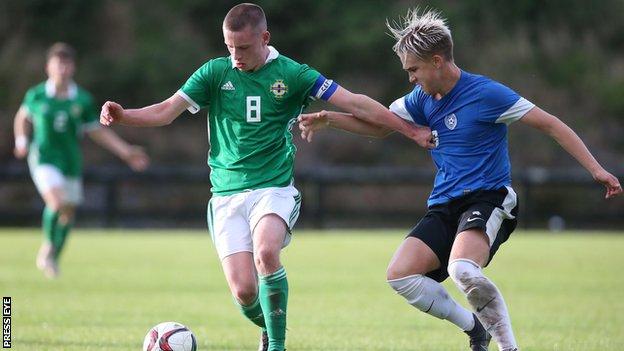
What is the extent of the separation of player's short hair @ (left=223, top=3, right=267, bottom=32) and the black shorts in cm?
140

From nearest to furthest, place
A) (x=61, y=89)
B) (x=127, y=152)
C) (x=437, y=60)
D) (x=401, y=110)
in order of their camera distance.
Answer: (x=437, y=60) → (x=401, y=110) → (x=127, y=152) → (x=61, y=89)

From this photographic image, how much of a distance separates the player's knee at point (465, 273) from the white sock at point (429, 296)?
1.02 feet

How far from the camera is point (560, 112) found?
31594 mm

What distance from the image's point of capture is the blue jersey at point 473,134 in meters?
6.15

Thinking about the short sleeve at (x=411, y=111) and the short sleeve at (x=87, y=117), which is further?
the short sleeve at (x=87, y=117)

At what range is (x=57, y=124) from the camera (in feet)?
44.0

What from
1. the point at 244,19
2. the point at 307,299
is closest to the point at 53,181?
the point at 307,299

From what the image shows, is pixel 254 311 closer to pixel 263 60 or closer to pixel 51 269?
pixel 263 60

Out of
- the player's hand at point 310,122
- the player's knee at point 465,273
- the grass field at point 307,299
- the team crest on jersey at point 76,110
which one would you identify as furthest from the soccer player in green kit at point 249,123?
the team crest on jersey at point 76,110

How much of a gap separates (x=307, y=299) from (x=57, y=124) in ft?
15.1

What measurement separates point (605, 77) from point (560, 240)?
12530 mm

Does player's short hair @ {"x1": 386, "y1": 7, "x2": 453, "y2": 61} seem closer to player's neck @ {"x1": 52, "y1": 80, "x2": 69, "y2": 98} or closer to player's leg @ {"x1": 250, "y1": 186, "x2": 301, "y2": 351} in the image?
player's leg @ {"x1": 250, "y1": 186, "x2": 301, "y2": 351}

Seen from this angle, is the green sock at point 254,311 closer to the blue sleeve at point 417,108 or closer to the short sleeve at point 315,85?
the short sleeve at point 315,85

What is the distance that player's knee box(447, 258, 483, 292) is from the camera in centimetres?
577
